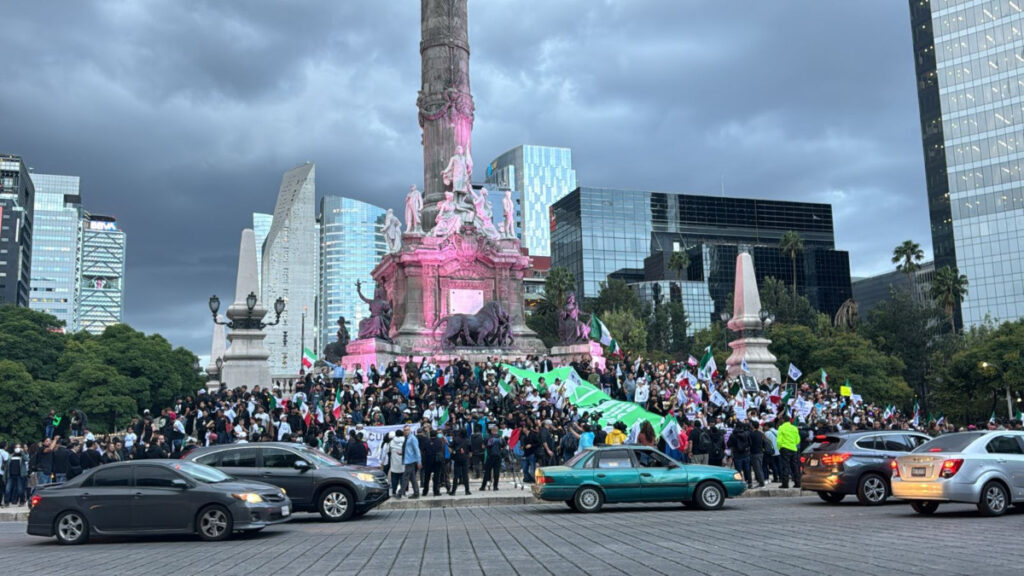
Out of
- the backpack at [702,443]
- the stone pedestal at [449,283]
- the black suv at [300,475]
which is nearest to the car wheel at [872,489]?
the backpack at [702,443]

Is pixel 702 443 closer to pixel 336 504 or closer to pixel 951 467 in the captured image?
pixel 951 467

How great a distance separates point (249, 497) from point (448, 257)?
1250 inches

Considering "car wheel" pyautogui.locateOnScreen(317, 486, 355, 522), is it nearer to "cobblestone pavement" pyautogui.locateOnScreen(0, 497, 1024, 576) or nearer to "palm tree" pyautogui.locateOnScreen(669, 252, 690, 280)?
"cobblestone pavement" pyautogui.locateOnScreen(0, 497, 1024, 576)

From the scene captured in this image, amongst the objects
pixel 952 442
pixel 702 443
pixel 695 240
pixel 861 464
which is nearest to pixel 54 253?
pixel 695 240

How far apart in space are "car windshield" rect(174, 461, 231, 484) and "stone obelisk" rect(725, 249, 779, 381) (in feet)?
97.2

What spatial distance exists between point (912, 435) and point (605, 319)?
70.9 m

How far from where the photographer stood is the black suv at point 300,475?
54.1 feet

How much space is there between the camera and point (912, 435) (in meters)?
18.0

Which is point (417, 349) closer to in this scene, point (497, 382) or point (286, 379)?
point (286, 379)

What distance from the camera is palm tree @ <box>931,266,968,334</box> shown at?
8525 centimetres

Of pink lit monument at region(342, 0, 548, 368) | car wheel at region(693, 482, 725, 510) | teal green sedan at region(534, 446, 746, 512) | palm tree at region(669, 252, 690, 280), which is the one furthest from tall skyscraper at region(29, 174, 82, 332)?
car wheel at region(693, 482, 725, 510)

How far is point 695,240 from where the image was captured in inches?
5404

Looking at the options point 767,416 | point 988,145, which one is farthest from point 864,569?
point 988,145

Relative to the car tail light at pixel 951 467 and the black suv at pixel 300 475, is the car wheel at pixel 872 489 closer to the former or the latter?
the car tail light at pixel 951 467
